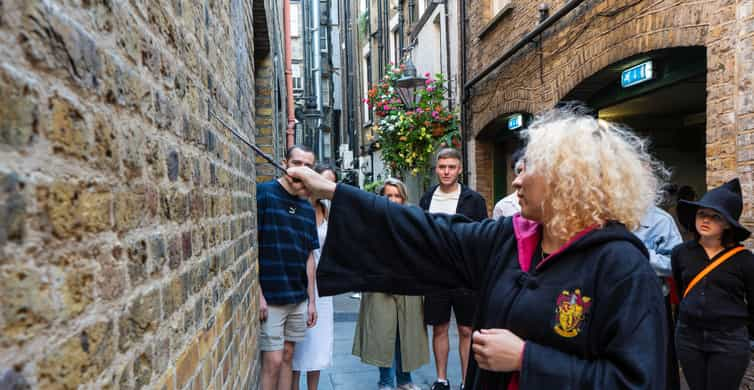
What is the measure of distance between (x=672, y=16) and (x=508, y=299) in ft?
12.3

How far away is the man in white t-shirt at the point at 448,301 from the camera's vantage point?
4520 mm

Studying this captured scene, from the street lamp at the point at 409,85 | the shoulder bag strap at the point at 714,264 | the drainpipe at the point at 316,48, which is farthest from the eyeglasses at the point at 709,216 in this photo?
the drainpipe at the point at 316,48

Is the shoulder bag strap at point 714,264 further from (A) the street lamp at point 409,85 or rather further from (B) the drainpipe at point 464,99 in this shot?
(A) the street lamp at point 409,85

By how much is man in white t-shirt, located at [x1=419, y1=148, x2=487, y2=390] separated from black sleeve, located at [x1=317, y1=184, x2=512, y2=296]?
2203 mm

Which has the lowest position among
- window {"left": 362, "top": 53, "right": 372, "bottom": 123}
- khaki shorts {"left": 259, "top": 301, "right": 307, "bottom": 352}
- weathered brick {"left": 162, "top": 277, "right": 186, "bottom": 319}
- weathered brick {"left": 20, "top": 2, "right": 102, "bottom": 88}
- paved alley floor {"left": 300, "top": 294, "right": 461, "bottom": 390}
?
paved alley floor {"left": 300, "top": 294, "right": 461, "bottom": 390}

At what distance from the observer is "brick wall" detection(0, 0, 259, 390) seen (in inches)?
29.1

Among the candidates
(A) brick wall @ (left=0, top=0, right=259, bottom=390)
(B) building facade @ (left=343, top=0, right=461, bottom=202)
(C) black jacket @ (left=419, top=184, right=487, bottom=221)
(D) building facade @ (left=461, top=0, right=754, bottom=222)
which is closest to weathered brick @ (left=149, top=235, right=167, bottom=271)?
(A) brick wall @ (left=0, top=0, right=259, bottom=390)

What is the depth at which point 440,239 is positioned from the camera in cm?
224

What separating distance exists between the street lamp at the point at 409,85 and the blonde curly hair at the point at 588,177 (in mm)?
8261

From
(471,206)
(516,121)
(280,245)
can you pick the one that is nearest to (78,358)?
(280,245)

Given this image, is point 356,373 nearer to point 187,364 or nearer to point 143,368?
point 187,364

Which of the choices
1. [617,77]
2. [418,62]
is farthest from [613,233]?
[418,62]

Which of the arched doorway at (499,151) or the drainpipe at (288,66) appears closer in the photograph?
the drainpipe at (288,66)

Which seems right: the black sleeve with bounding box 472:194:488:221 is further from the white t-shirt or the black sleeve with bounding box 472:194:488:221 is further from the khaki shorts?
the khaki shorts
